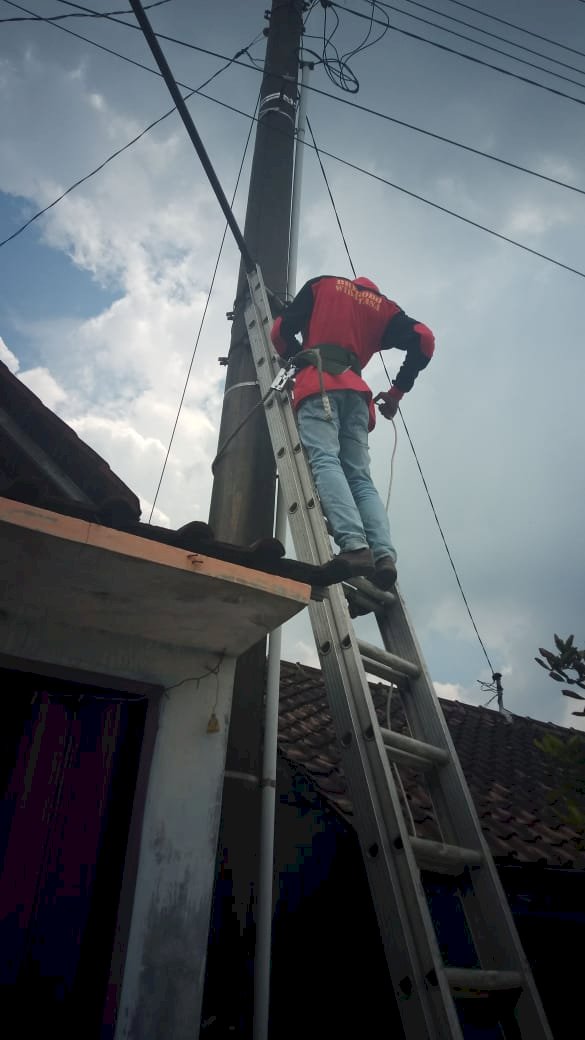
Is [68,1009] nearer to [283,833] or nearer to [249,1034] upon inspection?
[249,1034]

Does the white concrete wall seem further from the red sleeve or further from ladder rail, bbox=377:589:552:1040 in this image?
the red sleeve

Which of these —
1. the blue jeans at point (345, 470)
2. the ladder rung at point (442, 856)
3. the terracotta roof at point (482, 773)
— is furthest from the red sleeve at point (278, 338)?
the ladder rung at point (442, 856)

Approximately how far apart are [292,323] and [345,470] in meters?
0.93

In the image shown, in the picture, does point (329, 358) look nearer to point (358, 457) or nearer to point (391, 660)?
point (358, 457)

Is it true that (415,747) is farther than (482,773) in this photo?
No

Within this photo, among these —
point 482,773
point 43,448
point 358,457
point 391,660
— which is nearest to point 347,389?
point 358,457

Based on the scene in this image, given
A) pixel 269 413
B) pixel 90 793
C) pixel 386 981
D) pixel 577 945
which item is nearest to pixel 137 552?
pixel 90 793

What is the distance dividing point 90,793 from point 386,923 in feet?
3.90

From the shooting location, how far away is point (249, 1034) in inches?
91.7

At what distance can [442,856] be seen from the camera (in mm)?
2199

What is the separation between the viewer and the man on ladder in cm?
306

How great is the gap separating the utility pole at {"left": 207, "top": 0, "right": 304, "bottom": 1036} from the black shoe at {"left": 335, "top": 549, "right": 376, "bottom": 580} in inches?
18.3

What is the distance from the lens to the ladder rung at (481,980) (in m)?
1.88

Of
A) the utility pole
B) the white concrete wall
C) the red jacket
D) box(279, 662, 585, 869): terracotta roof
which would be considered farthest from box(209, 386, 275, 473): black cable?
box(279, 662, 585, 869): terracotta roof
